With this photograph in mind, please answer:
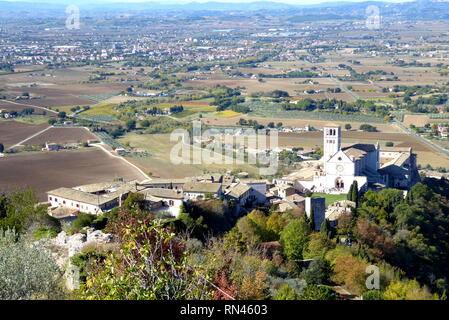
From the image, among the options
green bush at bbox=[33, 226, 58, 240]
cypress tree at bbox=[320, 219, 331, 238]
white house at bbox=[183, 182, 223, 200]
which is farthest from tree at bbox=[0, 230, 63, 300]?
white house at bbox=[183, 182, 223, 200]

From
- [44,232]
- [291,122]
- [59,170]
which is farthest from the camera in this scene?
[291,122]

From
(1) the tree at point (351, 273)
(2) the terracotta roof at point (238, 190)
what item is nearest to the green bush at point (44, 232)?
(1) the tree at point (351, 273)

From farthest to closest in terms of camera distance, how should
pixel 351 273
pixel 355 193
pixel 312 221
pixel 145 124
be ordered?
pixel 145 124, pixel 355 193, pixel 312 221, pixel 351 273

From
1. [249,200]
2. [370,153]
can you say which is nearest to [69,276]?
[249,200]

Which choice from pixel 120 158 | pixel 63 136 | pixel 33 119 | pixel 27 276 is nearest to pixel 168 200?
pixel 27 276

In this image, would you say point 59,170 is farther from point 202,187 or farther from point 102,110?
point 102,110

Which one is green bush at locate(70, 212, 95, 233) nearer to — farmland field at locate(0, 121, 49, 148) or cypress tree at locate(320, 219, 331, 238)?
cypress tree at locate(320, 219, 331, 238)

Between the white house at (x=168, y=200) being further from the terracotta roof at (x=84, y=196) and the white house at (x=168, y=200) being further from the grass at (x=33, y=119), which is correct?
the grass at (x=33, y=119)
